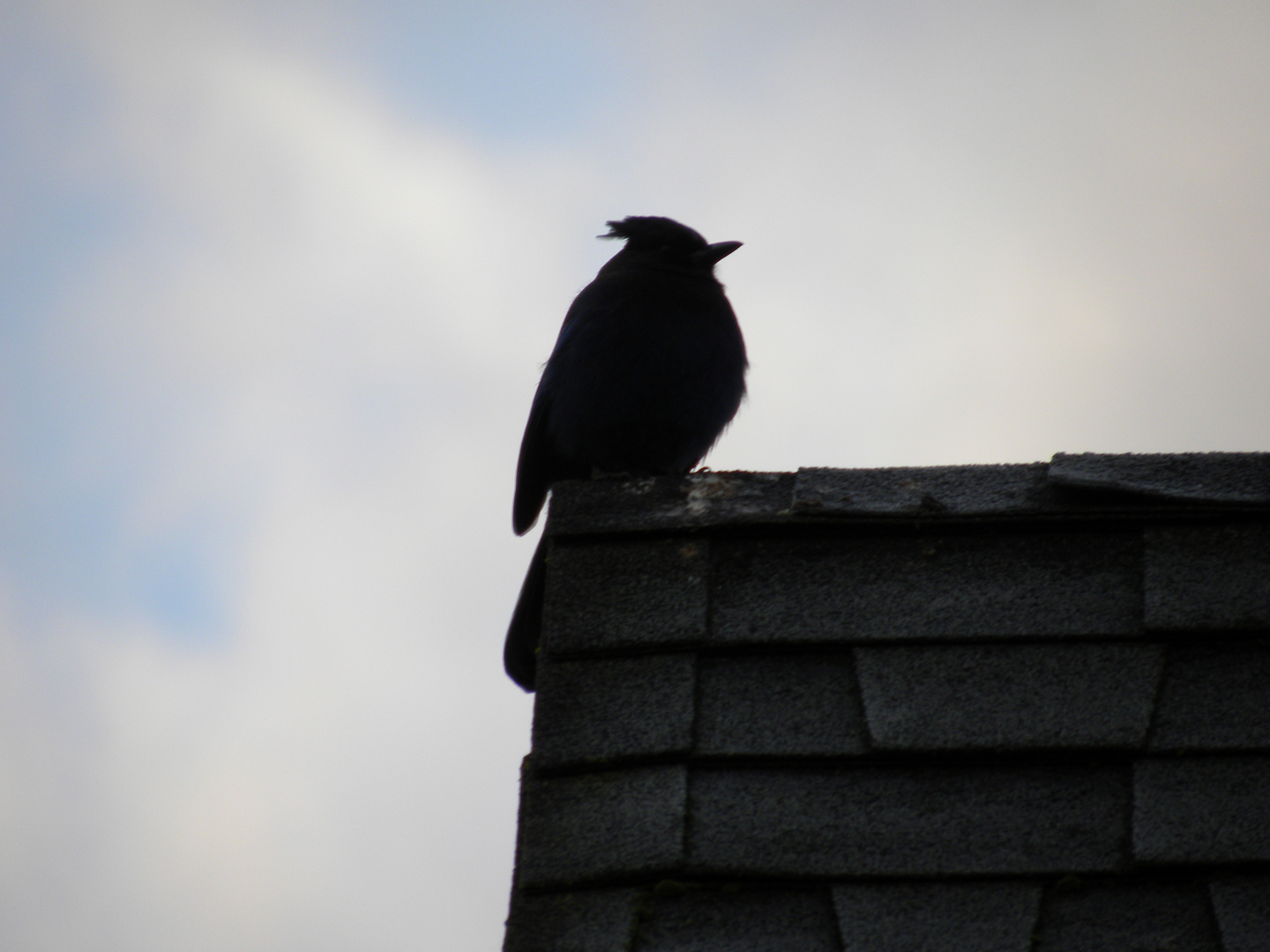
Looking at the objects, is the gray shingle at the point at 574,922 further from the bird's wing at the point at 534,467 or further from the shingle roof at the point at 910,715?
the bird's wing at the point at 534,467

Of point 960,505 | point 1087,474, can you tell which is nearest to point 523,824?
point 960,505

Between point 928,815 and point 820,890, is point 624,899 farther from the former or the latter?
point 928,815

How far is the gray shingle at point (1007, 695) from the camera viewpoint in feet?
5.43

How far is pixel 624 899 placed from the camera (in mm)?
1579

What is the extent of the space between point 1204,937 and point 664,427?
238 centimetres

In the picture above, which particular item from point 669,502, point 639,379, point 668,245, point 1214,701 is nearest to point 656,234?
point 668,245

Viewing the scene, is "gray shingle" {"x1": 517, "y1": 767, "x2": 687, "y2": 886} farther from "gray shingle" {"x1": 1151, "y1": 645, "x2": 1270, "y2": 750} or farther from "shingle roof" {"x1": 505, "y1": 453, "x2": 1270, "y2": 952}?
"gray shingle" {"x1": 1151, "y1": 645, "x2": 1270, "y2": 750}

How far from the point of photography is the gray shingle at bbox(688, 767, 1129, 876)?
1574mm

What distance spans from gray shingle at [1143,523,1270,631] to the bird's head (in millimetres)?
2524

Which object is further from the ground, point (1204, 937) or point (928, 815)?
point (928, 815)

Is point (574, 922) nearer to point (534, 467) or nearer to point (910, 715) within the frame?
point (910, 715)

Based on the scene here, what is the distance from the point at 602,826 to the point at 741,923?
221mm

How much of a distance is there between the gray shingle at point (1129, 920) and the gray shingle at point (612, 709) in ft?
1.67

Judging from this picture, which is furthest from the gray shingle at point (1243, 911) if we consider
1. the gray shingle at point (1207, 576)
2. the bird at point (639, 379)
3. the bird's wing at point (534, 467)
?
the bird's wing at point (534, 467)
